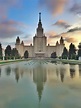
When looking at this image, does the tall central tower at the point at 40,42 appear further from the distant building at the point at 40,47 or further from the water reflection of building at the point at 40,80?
the water reflection of building at the point at 40,80

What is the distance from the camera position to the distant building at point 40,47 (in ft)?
438

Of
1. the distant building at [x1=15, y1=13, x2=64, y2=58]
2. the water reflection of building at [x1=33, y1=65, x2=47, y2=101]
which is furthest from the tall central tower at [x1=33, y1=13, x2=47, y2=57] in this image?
the water reflection of building at [x1=33, y1=65, x2=47, y2=101]

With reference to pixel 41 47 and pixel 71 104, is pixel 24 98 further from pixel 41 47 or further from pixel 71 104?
pixel 41 47

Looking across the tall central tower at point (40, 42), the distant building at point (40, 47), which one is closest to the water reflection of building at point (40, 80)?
the distant building at point (40, 47)

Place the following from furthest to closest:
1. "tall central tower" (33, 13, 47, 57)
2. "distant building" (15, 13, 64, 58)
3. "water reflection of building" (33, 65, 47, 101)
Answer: "tall central tower" (33, 13, 47, 57)
"distant building" (15, 13, 64, 58)
"water reflection of building" (33, 65, 47, 101)

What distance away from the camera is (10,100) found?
223 inches

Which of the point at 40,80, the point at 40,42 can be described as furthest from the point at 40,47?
the point at 40,80

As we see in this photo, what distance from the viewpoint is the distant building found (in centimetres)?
13362

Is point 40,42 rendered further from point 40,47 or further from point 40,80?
point 40,80

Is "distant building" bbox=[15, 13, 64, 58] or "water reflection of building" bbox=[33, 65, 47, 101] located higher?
"distant building" bbox=[15, 13, 64, 58]

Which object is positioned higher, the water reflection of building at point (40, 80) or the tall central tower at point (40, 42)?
the tall central tower at point (40, 42)

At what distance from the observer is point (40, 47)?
137750 millimetres

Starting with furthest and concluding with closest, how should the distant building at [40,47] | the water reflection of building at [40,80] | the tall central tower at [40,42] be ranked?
1. the tall central tower at [40,42]
2. the distant building at [40,47]
3. the water reflection of building at [40,80]

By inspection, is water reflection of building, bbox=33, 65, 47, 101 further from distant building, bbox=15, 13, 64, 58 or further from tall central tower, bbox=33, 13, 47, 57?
tall central tower, bbox=33, 13, 47, 57
